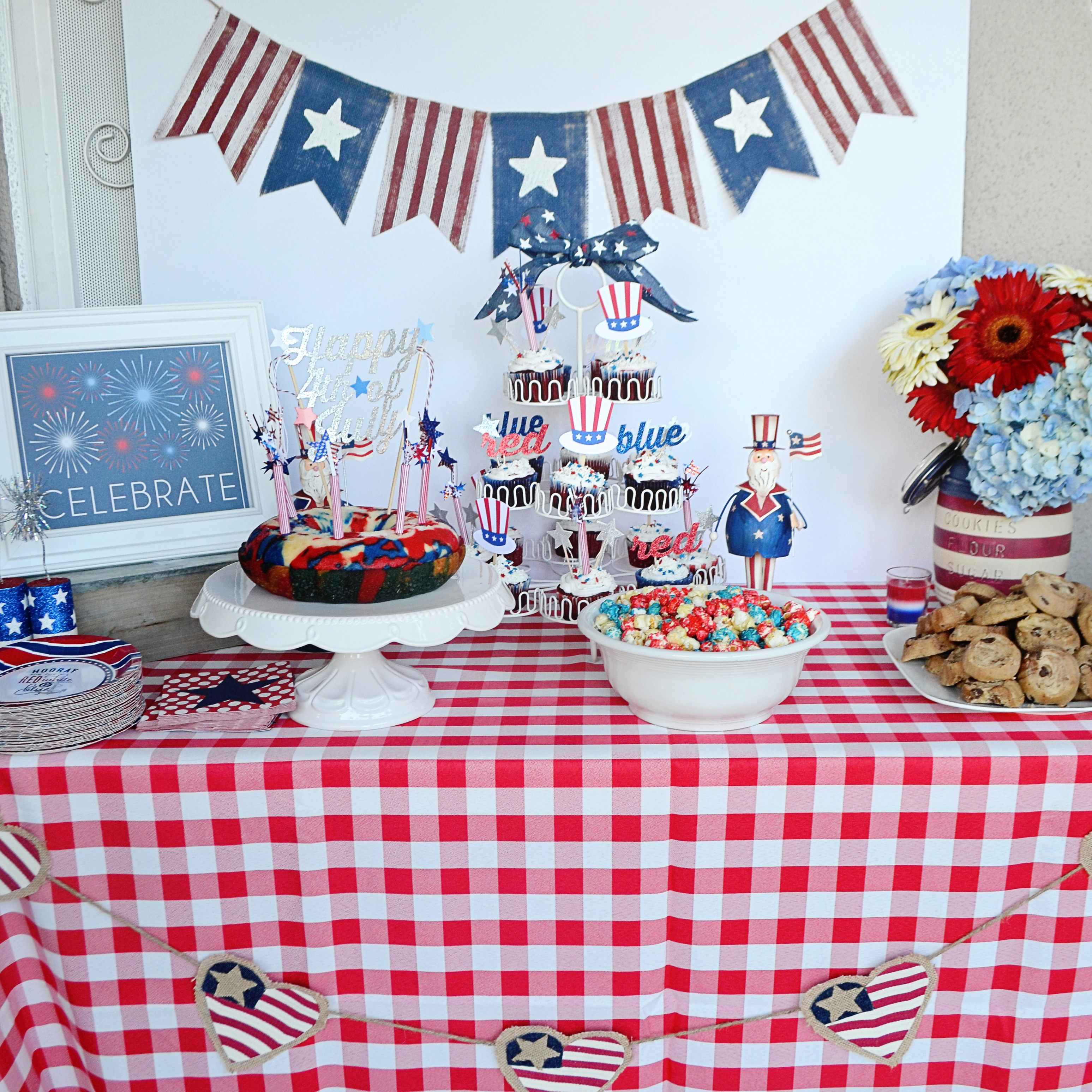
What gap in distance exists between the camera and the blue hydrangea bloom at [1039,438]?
46.6 inches

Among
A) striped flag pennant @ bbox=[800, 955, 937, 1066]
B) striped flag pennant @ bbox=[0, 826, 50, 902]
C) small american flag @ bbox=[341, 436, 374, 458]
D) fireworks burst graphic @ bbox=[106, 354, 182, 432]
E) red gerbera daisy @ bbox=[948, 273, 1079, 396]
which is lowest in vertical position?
striped flag pennant @ bbox=[800, 955, 937, 1066]

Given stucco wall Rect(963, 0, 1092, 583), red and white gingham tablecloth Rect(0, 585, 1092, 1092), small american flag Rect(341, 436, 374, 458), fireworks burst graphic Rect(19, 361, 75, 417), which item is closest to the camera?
red and white gingham tablecloth Rect(0, 585, 1092, 1092)

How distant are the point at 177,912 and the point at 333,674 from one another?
0.30 metres

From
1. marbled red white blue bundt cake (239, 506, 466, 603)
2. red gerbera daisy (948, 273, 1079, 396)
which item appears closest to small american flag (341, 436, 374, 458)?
marbled red white blue bundt cake (239, 506, 466, 603)

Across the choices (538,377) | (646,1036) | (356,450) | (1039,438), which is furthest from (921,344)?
(646,1036)

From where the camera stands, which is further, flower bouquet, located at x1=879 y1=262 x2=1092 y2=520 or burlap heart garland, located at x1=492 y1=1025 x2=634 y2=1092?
flower bouquet, located at x1=879 y1=262 x2=1092 y2=520

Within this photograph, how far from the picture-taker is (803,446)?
1243mm

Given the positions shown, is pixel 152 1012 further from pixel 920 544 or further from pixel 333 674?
pixel 920 544

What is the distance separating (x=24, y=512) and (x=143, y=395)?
0.22 meters

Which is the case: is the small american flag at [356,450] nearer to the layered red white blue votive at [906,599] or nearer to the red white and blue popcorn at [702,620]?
the red white and blue popcorn at [702,620]

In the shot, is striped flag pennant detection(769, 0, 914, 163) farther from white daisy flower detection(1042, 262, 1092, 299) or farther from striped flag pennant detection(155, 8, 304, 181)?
striped flag pennant detection(155, 8, 304, 181)

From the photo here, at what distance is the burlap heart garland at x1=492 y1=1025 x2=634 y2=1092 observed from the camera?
3.27ft

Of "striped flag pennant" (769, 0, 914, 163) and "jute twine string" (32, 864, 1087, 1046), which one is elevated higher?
"striped flag pennant" (769, 0, 914, 163)

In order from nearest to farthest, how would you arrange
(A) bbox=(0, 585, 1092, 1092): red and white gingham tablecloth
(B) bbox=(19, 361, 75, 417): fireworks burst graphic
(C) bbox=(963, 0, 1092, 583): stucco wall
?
(A) bbox=(0, 585, 1092, 1092): red and white gingham tablecloth
(B) bbox=(19, 361, 75, 417): fireworks burst graphic
(C) bbox=(963, 0, 1092, 583): stucco wall
